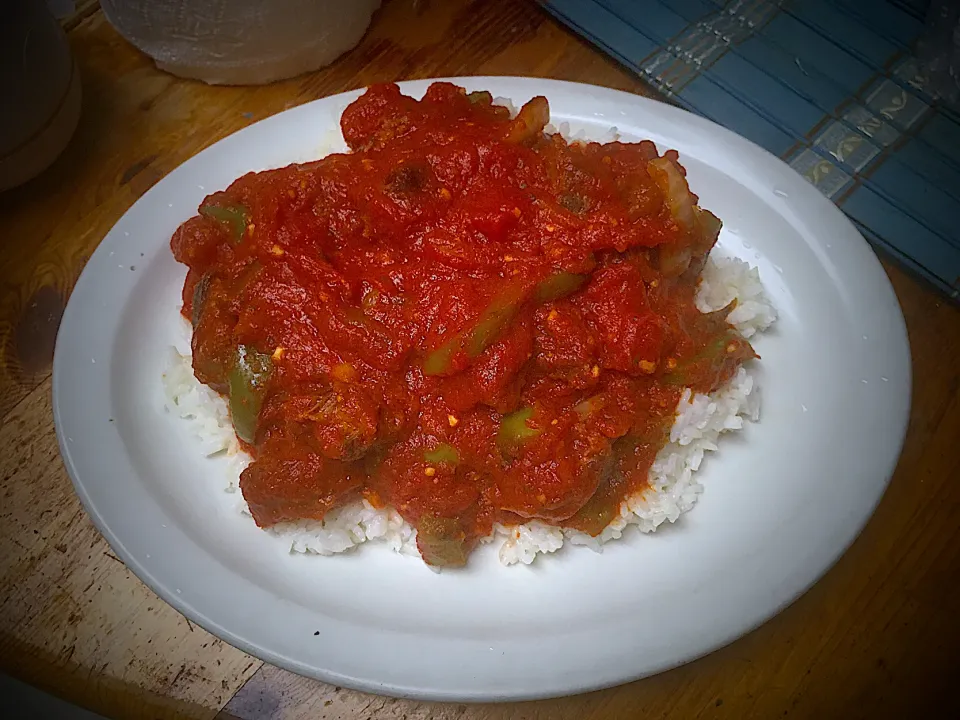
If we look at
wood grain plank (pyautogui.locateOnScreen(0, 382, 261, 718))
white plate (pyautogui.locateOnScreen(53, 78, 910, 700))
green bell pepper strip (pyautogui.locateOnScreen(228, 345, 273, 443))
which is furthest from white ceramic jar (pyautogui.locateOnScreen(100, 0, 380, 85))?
wood grain plank (pyautogui.locateOnScreen(0, 382, 261, 718))

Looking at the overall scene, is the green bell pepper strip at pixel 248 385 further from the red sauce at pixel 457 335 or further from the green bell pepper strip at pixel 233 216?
the green bell pepper strip at pixel 233 216

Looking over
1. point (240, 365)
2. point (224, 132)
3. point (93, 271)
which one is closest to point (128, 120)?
point (224, 132)

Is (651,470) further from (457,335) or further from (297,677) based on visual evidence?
(297,677)

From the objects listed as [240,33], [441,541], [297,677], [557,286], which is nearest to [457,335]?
[557,286]

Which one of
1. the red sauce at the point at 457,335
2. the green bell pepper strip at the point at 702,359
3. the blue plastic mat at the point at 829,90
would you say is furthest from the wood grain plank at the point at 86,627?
the blue plastic mat at the point at 829,90

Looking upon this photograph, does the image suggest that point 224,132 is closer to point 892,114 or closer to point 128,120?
point 128,120

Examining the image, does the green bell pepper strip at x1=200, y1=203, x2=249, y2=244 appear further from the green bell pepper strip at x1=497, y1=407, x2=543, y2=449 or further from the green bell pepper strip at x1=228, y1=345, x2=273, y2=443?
Result: the green bell pepper strip at x1=497, y1=407, x2=543, y2=449
